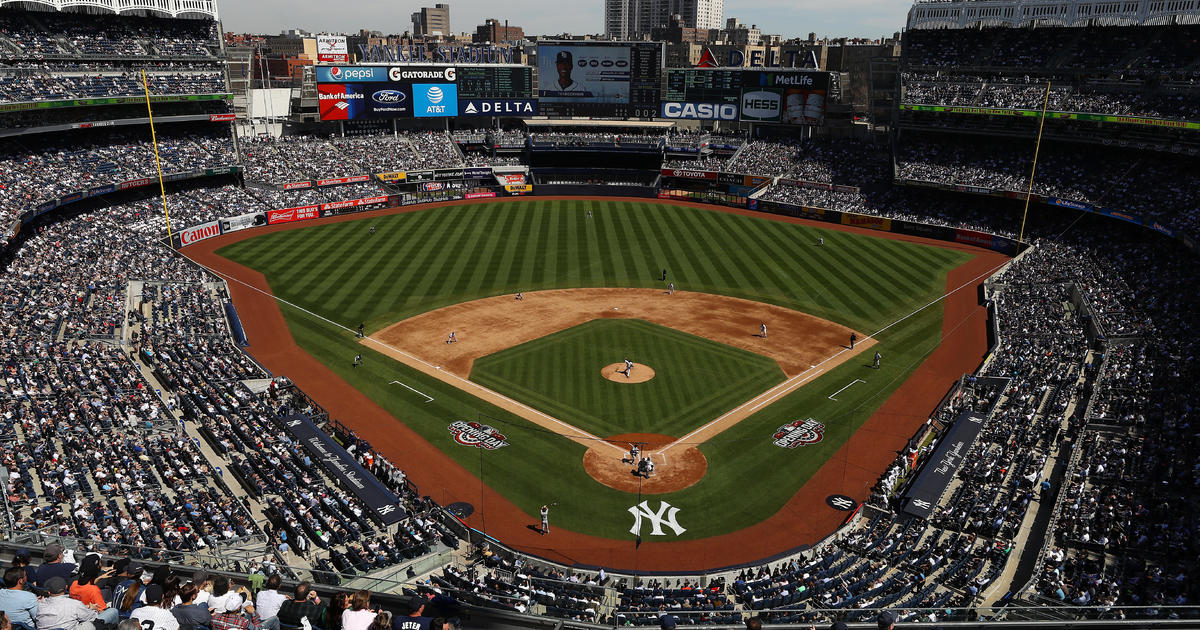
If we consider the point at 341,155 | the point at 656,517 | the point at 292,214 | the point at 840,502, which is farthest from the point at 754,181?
the point at 656,517

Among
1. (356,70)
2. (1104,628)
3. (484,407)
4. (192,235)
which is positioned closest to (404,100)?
(356,70)

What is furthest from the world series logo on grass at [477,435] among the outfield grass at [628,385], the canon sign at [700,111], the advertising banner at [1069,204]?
the canon sign at [700,111]

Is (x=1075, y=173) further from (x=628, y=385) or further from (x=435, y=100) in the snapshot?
(x=435, y=100)

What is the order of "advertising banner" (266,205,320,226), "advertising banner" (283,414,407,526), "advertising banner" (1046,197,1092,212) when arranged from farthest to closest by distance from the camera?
"advertising banner" (266,205,320,226), "advertising banner" (1046,197,1092,212), "advertising banner" (283,414,407,526)

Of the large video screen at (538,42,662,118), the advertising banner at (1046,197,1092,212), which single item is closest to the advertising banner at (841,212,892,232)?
the advertising banner at (1046,197,1092,212)

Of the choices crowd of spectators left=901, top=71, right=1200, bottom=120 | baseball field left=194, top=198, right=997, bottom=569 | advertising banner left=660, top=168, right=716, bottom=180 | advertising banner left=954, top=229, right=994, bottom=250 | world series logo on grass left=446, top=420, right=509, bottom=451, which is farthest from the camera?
advertising banner left=660, top=168, right=716, bottom=180

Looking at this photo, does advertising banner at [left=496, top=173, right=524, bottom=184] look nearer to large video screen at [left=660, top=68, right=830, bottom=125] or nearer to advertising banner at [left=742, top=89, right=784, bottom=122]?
large video screen at [left=660, top=68, right=830, bottom=125]

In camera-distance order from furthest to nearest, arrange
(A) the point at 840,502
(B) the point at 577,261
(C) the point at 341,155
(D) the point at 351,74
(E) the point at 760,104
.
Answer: (E) the point at 760,104 < (D) the point at 351,74 < (C) the point at 341,155 < (B) the point at 577,261 < (A) the point at 840,502
